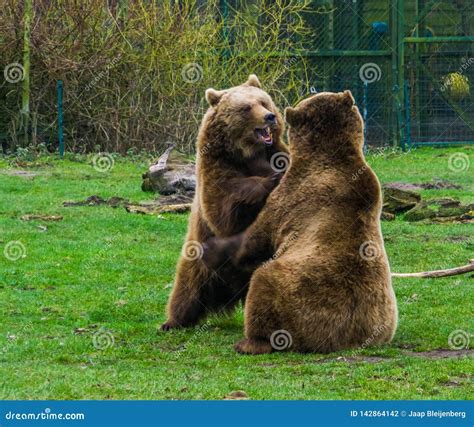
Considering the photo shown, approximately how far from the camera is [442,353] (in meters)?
7.75

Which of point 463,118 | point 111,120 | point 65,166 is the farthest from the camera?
point 463,118

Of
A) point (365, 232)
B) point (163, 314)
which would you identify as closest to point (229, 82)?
point (163, 314)

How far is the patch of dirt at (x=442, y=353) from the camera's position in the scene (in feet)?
25.0

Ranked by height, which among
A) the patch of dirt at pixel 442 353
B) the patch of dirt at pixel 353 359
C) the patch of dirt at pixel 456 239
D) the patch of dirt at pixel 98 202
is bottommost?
the patch of dirt at pixel 98 202

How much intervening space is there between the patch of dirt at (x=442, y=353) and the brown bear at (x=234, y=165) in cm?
140

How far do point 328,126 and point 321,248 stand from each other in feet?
2.86

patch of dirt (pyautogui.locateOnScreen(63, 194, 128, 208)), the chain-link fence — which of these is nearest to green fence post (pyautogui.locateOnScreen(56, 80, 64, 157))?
the chain-link fence

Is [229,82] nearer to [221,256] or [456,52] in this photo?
[456,52]

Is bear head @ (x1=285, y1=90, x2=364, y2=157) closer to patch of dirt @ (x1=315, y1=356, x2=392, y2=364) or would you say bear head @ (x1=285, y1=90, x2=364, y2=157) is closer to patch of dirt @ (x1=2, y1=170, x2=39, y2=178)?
patch of dirt @ (x1=315, y1=356, x2=392, y2=364)

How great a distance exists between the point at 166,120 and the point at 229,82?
4.54 feet

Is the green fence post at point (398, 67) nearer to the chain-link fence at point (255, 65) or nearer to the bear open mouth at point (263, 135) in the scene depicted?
the chain-link fence at point (255, 65)

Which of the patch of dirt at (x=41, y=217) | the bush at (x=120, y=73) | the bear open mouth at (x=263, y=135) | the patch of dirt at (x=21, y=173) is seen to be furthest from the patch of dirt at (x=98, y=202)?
the bear open mouth at (x=263, y=135)

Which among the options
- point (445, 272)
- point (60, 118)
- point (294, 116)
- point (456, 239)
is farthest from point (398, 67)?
point (294, 116)

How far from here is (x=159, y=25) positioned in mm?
21547
